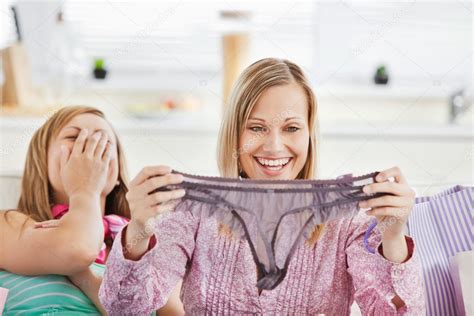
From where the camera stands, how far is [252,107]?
140 centimetres

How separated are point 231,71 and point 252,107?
5.21 ft

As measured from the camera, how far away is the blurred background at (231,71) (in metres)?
2.96

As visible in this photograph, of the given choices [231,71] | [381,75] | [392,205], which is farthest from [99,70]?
[392,205]

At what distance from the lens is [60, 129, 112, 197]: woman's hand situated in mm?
1526

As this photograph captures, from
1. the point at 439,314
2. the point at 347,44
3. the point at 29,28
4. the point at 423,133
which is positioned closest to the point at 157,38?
the point at 29,28

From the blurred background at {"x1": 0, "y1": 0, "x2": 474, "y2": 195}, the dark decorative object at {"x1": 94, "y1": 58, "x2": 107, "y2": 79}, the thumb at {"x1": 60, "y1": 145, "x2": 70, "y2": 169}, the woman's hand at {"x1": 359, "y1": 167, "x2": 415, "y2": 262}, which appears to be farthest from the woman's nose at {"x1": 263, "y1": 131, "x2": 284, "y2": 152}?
the dark decorative object at {"x1": 94, "y1": 58, "x2": 107, "y2": 79}

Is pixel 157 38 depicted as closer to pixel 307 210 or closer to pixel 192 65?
pixel 192 65

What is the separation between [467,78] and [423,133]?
50 centimetres

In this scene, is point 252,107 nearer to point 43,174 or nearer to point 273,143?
point 273,143

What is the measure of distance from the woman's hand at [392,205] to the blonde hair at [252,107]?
0.20 m

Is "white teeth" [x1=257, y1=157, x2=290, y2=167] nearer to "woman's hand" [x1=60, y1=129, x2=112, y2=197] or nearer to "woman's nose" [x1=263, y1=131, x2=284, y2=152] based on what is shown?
"woman's nose" [x1=263, y1=131, x2=284, y2=152]

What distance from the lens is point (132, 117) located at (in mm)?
3031

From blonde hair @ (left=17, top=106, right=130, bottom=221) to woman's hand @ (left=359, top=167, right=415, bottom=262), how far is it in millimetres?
762

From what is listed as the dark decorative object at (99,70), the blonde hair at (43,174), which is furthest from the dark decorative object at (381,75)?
the blonde hair at (43,174)
